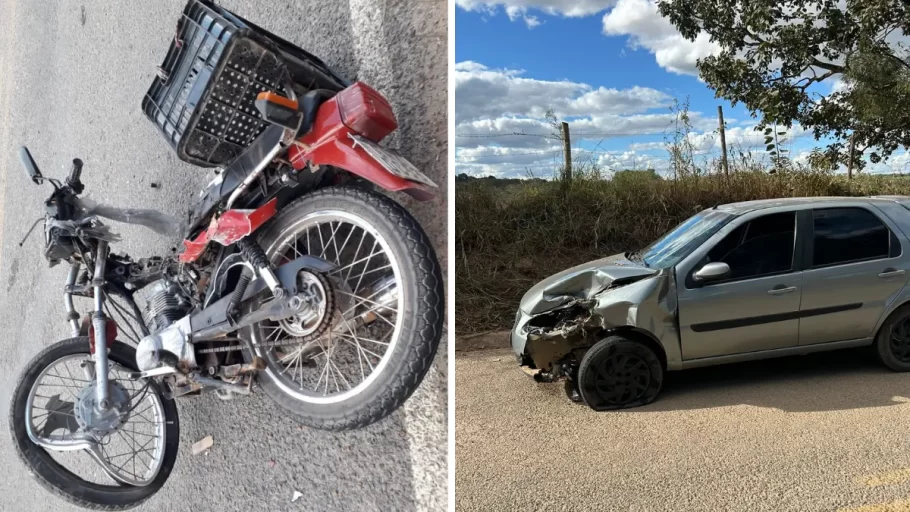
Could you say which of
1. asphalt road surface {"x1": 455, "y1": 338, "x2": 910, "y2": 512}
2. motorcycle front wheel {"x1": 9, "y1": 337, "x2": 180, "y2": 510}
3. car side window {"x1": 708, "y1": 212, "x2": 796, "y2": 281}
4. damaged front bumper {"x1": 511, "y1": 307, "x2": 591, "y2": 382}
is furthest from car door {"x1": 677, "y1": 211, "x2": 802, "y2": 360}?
motorcycle front wheel {"x1": 9, "y1": 337, "x2": 180, "y2": 510}

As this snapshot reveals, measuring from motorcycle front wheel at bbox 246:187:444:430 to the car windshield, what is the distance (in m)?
1.27

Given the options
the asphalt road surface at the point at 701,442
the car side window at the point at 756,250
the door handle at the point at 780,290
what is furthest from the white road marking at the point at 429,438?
the door handle at the point at 780,290

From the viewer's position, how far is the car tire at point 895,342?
2.45 m

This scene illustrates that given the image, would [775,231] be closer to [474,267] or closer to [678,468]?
[678,468]

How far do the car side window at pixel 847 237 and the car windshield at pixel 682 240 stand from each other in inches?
14.2

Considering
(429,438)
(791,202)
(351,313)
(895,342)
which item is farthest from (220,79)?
(895,342)

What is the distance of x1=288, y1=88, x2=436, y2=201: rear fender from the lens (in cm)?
134

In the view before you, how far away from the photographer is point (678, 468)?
1960mm

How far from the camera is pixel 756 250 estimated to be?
2350mm

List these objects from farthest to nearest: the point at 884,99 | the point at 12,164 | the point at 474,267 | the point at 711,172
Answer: the point at 12,164, the point at 884,99, the point at 711,172, the point at 474,267

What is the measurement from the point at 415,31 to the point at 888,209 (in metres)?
2.11

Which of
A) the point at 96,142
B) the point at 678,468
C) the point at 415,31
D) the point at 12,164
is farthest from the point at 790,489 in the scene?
the point at 12,164

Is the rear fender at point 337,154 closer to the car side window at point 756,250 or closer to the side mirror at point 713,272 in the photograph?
the side mirror at point 713,272

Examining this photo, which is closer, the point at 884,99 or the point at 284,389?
the point at 284,389
